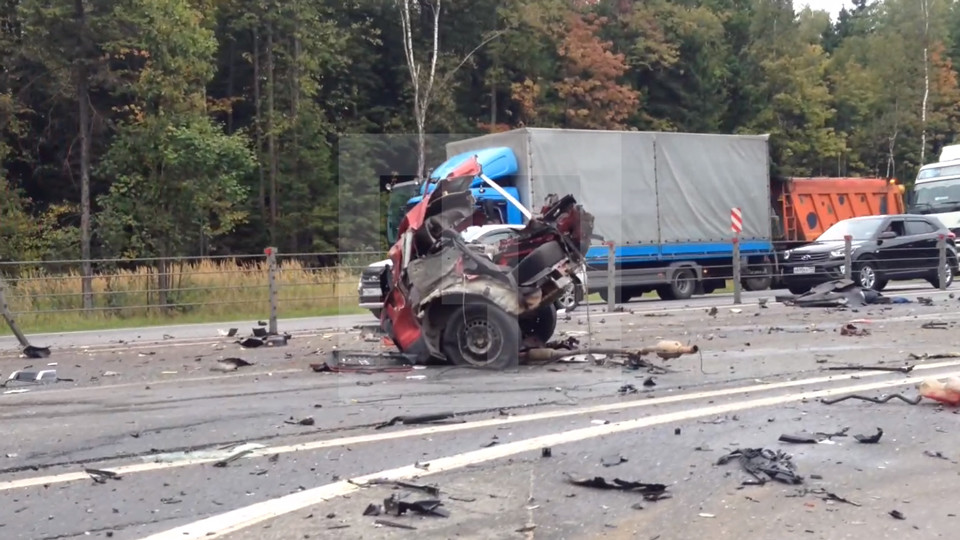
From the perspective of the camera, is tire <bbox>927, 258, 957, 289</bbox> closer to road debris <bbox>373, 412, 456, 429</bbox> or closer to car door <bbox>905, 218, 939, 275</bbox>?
car door <bbox>905, 218, 939, 275</bbox>

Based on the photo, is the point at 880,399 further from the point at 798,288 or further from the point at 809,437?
the point at 798,288

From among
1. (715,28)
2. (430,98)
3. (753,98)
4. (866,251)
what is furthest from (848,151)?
(866,251)

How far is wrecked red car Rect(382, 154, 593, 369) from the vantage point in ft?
34.2

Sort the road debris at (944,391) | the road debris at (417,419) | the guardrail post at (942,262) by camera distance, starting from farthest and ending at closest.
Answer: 1. the guardrail post at (942,262)
2. the road debris at (944,391)
3. the road debris at (417,419)

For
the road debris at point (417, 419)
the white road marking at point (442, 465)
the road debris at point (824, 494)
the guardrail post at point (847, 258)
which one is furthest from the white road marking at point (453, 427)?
the guardrail post at point (847, 258)

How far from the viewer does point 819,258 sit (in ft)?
75.3

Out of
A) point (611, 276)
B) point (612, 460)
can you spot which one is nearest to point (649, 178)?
point (611, 276)

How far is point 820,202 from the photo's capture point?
3347 cm

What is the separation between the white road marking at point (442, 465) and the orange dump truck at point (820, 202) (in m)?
22.8

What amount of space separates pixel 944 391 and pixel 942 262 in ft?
56.0

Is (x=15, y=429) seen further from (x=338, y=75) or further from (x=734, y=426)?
(x=338, y=75)

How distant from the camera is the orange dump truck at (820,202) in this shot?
32625 millimetres

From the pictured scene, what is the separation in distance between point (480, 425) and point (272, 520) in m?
2.60

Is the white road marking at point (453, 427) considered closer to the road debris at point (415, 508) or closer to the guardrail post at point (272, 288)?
the road debris at point (415, 508)
